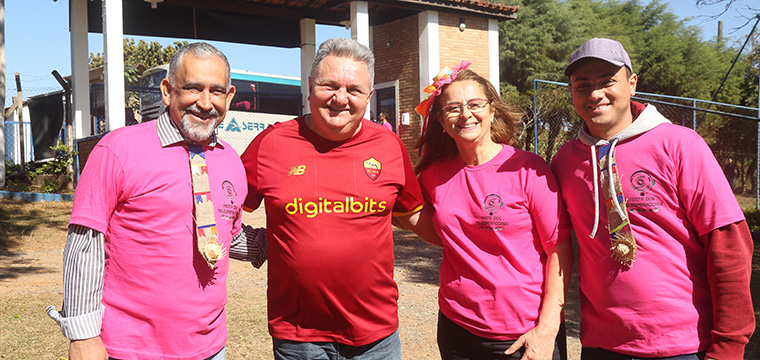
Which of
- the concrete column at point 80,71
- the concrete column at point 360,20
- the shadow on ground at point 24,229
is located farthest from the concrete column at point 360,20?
the shadow on ground at point 24,229

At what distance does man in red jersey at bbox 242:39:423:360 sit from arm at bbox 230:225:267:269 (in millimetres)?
160

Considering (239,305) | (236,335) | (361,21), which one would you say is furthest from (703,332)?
(361,21)

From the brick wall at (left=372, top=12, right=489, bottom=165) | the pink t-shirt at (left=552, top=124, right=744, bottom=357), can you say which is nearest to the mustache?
the pink t-shirt at (left=552, top=124, right=744, bottom=357)

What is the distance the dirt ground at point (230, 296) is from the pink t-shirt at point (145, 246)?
281cm

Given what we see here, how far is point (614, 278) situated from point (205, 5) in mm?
15419

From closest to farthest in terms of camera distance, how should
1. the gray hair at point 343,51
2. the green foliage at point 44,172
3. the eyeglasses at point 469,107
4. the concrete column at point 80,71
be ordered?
1. the gray hair at point 343,51
2. the eyeglasses at point 469,107
3. the green foliage at point 44,172
4. the concrete column at point 80,71

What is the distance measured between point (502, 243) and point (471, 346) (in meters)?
0.48

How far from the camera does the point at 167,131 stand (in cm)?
229

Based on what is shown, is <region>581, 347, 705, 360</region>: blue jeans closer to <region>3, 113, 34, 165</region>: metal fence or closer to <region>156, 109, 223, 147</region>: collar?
<region>156, 109, 223, 147</region>: collar

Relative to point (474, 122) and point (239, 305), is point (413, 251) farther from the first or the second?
point (474, 122)

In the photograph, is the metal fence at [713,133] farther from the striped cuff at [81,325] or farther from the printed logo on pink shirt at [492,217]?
the striped cuff at [81,325]

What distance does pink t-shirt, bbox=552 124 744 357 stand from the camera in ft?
7.16

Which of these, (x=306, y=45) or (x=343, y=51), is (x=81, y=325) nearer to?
(x=343, y=51)

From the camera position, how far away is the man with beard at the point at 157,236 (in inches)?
81.5
